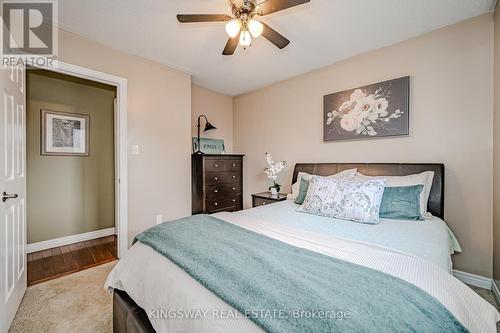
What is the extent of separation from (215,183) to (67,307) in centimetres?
206

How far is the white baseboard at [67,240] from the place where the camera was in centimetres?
285

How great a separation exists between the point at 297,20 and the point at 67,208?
3782 mm

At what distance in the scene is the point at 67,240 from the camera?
3117 mm

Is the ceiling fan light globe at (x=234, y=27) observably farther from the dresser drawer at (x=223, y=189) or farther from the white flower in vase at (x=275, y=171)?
the dresser drawer at (x=223, y=189)

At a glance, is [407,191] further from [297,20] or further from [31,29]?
[31,29]

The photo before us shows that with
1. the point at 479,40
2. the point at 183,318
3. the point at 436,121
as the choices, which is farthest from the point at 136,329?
the point at 479,40

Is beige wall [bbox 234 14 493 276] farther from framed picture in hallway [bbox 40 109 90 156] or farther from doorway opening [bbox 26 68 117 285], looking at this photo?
framed picture in hallway [bbox 40 109 90 156]

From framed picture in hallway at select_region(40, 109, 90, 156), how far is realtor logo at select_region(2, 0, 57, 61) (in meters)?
1.19

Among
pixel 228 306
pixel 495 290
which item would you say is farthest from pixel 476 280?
pixel 228 306

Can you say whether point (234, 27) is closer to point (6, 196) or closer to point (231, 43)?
point (231, 43)

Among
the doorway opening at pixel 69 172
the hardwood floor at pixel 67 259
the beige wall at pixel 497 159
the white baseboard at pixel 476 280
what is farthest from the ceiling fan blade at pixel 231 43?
the white baseboard at pixel 476 280

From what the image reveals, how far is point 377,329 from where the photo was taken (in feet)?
1.98

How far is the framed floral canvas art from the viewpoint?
2289 millimetres

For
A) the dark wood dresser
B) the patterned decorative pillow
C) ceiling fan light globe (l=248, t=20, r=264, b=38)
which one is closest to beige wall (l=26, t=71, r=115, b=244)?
the dark wood dresser
